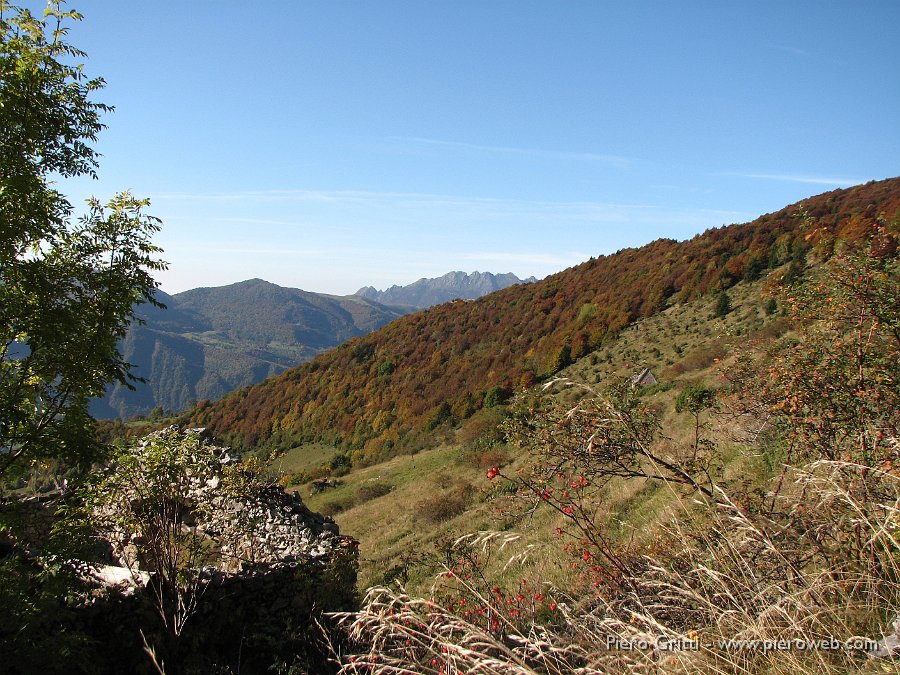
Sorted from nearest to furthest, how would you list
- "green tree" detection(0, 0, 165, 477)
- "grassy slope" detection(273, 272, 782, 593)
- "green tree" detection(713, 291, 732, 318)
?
"green tree" detection(0, 0, 165, 477) → "grassy slope" detection(273, 272, 782, 593) → "green tree" detection(713, 291, 732, 318)

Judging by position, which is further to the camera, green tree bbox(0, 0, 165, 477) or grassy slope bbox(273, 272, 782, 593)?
grassy slope bbox(273, 272, 782, 593)

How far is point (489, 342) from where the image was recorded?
5256 centimetres

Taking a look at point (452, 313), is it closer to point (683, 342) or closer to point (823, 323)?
point (683, 342)

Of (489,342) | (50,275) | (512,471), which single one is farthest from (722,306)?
(50,275)

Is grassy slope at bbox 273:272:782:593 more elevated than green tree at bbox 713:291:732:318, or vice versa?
green tree at bbox 713:291:732:318

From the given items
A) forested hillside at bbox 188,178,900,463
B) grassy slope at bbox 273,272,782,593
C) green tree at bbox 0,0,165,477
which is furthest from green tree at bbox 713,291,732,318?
green tree at bbox 0,0,165,477

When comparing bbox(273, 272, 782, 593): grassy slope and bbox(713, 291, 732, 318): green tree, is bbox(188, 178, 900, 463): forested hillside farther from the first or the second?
bbox(713, 291, 732, 318): green tree

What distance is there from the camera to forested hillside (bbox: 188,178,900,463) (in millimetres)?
37719

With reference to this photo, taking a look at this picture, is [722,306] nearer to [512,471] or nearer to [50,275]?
[512,471]

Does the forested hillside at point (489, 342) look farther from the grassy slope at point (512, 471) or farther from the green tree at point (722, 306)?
the green tree at point (722, 306)

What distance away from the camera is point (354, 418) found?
4950 centimetres

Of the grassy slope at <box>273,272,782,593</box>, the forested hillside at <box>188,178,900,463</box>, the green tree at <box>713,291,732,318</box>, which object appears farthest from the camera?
the forested hillside at <box>188,178,900,463</box>

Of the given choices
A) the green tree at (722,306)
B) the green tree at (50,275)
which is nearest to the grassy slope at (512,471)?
the green tree at (722,306)

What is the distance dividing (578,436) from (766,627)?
3.06 m
